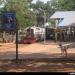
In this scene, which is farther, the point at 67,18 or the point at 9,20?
the point at 67,18

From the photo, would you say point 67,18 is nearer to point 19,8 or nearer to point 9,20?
point 19,8

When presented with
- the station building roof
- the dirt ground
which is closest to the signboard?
the dirt ground

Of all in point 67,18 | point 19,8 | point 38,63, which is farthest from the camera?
point 19,8

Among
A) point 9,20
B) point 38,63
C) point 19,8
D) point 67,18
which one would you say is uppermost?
point 19,8

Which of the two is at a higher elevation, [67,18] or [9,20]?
[67,18]

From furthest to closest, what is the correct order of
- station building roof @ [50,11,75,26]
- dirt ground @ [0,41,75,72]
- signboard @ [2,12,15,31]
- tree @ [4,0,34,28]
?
1. tree @ [4,0,34,28]
2. station building roof @ [50,11,75,26]
3. signboard @ [2,12,15,31]
4. dirt ground @ [0,41,75,72]

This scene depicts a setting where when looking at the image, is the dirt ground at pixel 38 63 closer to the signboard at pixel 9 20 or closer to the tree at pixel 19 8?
the signboard at pixel 9 20

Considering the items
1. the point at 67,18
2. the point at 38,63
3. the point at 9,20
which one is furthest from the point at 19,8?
the point at 38,63

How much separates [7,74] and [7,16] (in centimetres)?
1108

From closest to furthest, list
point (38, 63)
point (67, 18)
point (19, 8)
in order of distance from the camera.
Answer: point (38, 63) → point (67, 18) → point (19, 8)

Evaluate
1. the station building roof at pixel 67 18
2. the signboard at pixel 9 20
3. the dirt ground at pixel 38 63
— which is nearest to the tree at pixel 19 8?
the station building roof at pixel 67 18

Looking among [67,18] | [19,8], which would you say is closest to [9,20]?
[67,18]

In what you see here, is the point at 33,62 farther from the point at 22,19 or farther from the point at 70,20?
the point at 22,19

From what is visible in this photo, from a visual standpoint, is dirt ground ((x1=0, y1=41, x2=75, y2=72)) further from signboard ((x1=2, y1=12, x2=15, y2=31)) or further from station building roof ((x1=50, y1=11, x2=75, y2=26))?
station building roof ((x1=50, y1=11, x2=75, y2=26))
